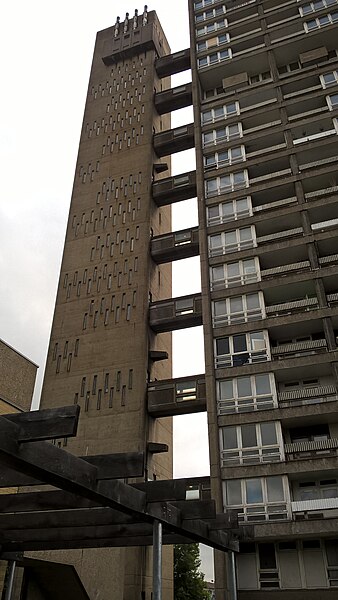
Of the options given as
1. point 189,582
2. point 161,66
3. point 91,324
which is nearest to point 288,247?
point 91,324

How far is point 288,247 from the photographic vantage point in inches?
1193

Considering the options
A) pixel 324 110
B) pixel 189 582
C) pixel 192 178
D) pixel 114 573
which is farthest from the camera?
pixel 189 582

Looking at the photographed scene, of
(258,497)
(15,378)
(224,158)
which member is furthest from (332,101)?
(15,378)

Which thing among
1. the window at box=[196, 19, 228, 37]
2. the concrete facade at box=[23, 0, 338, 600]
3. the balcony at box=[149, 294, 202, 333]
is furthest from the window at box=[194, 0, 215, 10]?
the balcony at box=[149, 294, 202, 333]

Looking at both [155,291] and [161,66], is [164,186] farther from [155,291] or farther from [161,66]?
[161,66]

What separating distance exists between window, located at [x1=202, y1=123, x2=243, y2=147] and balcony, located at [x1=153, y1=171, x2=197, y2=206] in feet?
8.48

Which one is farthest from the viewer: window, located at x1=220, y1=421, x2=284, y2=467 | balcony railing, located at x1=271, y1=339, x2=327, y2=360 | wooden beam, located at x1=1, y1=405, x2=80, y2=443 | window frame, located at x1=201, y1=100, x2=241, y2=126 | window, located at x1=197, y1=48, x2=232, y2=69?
window, located at x1=197, y1=48, x2=232, y2=69

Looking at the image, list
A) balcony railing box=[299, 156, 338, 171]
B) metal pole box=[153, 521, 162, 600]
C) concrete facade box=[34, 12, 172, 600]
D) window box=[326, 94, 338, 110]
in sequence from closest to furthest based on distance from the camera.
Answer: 1. metal pole box=[153, 521, 162, 600]
2. concrete facade box=[34, 12, 172, 600]
3. balcony railing box=[299, 156, 338, 171]
4. window box=[326, 94, 338, 110]

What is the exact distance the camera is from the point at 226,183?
3488 cm

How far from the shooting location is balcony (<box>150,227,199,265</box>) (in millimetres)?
34562

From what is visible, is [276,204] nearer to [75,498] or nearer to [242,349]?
[242,349]

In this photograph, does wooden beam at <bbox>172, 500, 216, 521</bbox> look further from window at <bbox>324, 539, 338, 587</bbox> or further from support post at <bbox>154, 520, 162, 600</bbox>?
window at <bbox>324, 539, 338, 587</bbox>

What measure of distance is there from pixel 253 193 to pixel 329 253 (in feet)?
20.9

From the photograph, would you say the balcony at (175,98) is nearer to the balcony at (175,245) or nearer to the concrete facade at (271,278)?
the concrete facade at (271,278)
